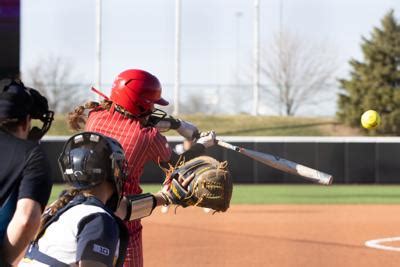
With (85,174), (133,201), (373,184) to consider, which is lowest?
(373,184)

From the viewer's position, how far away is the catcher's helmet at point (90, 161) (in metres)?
2.96

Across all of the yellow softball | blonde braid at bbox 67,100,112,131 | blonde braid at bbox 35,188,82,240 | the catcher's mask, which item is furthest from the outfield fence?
blonde braid at bbox 35,188,82,240

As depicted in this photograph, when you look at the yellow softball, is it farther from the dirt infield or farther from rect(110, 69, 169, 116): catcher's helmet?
rect(110, 69, 169, 116): catcher's helmet

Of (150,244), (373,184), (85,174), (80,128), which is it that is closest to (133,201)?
(85,174)

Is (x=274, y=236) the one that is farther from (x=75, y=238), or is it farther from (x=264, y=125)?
(x=264, y=125)

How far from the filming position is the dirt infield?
8945 mm

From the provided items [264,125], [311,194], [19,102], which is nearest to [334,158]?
[311,194]

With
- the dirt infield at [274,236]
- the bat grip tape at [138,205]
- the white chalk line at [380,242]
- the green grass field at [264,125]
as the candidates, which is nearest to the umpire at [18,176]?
the bat grip tape at [138,205]

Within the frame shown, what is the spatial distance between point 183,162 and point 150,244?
5.71 m

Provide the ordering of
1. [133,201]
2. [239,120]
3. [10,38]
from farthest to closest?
1. [239,120]
2. [10,38]
3. [133,201]

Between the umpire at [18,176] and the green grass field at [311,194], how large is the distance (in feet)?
41.8

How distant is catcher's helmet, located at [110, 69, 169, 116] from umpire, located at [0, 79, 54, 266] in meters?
1.11

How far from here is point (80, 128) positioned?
16.2 feet

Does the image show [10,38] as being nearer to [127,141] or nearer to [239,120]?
[127,141]
